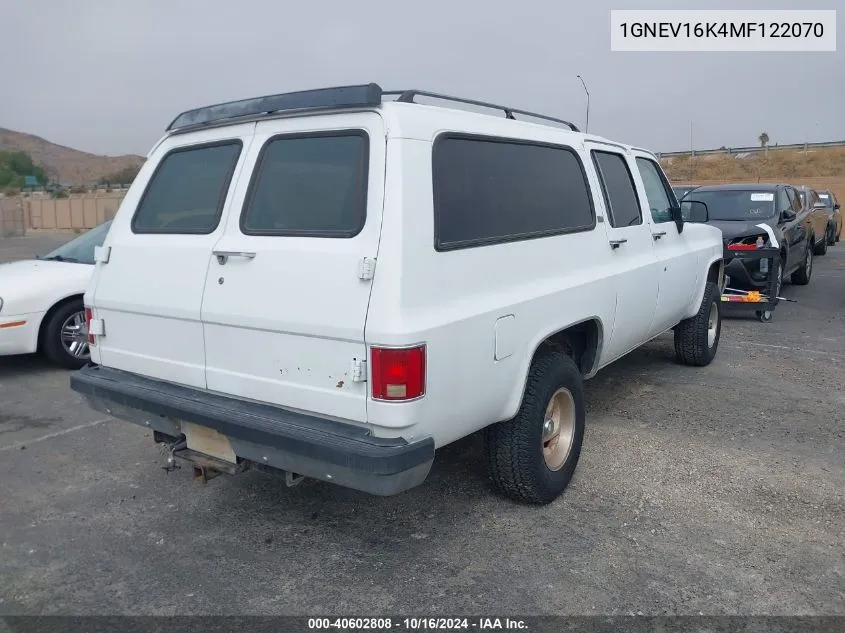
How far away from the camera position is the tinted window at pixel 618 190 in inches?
183

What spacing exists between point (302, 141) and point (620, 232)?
228 cm

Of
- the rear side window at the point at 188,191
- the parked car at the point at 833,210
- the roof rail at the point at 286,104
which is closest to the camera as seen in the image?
the roof rail at the point at 286,104

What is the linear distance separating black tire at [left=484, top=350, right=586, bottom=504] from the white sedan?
430 cm

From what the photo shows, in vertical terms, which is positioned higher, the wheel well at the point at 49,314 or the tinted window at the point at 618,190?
the tinted window at the point at 618,190

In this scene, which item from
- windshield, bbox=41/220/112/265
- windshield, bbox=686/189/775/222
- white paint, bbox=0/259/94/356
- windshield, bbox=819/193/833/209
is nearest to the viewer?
white paint, bbox=0/259/94/356

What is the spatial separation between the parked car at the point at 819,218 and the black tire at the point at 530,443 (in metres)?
10.6

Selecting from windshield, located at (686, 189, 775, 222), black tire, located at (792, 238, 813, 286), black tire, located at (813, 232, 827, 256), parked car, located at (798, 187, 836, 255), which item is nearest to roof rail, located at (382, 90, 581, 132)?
windshield, located at (686, 189, 775, 222)

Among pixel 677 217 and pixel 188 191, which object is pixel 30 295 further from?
pixel 677 217

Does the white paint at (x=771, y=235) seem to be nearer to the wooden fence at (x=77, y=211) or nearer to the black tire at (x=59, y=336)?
the black tire at (x=59, y=336)

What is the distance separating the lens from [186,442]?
11.5 ft

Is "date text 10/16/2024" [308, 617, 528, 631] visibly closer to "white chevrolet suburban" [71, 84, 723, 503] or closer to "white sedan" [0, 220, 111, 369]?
"white chevrolet suburban" [71, 84, 723, 503]

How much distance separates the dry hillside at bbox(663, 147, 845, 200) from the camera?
4422 centimetres

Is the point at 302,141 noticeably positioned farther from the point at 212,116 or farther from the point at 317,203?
the point at 212,116

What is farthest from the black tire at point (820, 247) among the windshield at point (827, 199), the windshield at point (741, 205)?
the windshield at point (741, 205)
